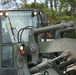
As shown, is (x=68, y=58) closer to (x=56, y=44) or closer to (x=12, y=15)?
(x=56, y=44)

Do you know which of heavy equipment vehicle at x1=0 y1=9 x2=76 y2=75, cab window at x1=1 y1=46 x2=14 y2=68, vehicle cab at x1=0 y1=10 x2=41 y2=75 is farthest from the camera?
cab window at x1=1 y1=46 x2=14 y2=68

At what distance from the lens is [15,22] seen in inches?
347

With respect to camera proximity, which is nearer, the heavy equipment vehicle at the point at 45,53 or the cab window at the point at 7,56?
the heavy equipment vehicle at the point at 45,53

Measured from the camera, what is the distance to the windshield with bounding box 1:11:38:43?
8695mm

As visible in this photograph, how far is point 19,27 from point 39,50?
332 centimetres

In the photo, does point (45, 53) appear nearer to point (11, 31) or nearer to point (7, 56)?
point (11, 31)

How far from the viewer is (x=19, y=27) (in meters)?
8.74

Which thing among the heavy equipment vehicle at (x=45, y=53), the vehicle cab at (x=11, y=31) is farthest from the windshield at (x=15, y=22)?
the heavy equipment vehicle at (x=45, y=53)

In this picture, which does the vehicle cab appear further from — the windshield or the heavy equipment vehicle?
the heavy equipment vehicle

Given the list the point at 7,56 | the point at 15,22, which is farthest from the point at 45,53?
the point at 7,56

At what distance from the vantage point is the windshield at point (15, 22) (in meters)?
8.70

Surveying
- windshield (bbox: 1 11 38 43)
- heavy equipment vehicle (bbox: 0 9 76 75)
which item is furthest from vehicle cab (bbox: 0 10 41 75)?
heavy equipment vehicle (bbox: 0 9 76 75)

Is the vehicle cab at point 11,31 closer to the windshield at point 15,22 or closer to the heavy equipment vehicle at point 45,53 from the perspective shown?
the windshield at point 15,22

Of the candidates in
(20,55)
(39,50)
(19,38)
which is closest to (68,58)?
(39,50)
